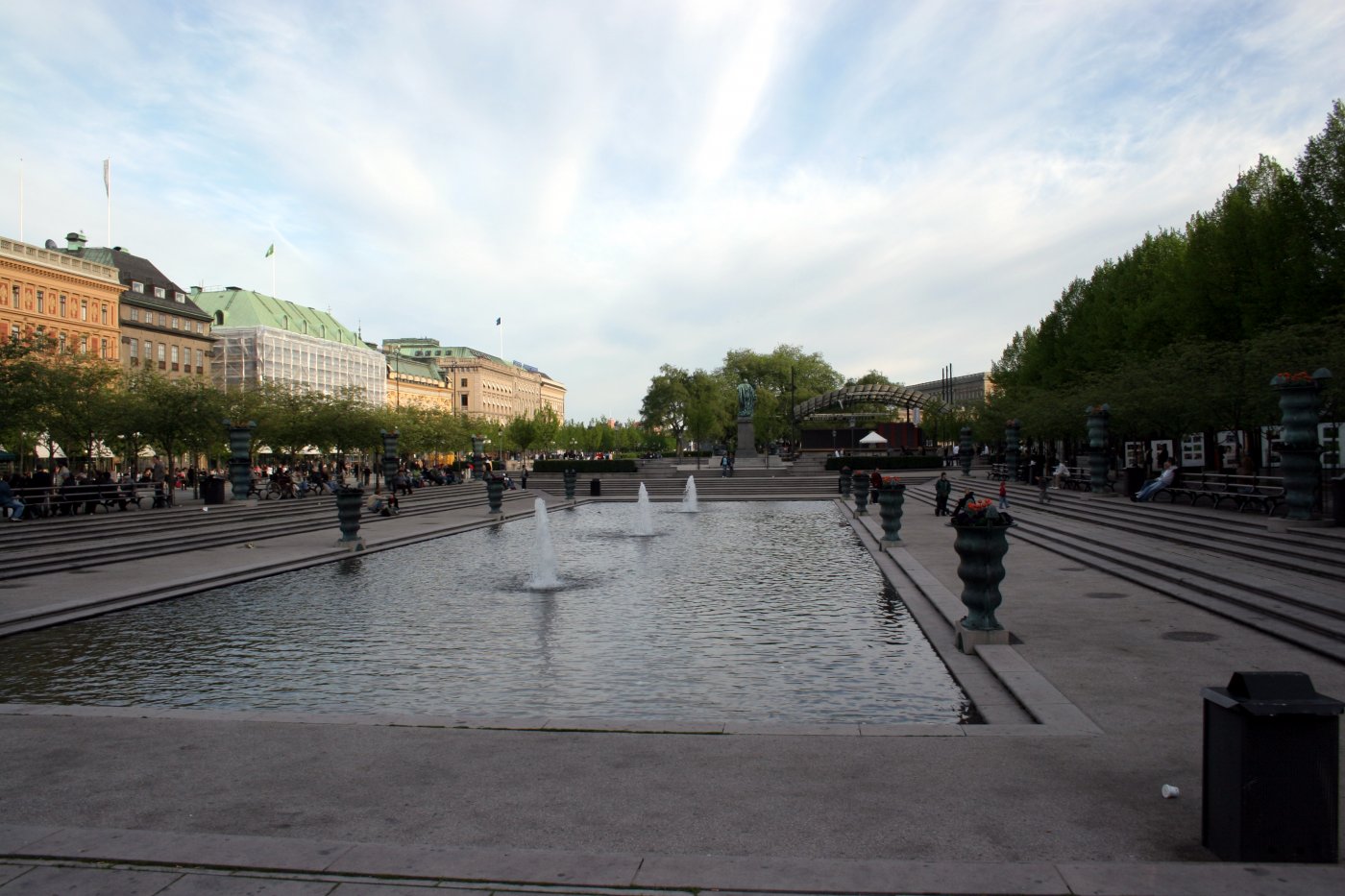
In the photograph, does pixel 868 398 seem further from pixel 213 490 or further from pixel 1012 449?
pixel 213 490

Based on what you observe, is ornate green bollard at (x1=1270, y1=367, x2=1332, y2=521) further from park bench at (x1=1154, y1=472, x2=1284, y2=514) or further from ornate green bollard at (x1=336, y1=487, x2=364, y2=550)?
ornate green bollard at (x1=336, y1=487, x2=364, y2=550)

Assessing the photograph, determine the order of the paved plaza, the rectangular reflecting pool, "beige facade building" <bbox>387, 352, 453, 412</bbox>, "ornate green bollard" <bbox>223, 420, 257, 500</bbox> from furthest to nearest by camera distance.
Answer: "beige facade building" <bbox>387, 352, 453, 412</bbox> → "ornate green bollard" <bbox>223, 420, 257, 500</bbox> → the rectangular reflecting pool → the paved plaza

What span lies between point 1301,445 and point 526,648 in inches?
574

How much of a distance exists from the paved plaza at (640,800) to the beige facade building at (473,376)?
13906 cm

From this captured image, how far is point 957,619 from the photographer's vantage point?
1064 cm

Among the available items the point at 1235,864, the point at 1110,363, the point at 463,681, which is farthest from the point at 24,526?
the point at 1110,363

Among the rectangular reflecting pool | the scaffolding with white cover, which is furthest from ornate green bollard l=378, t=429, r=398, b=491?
the scaffolding with white cover

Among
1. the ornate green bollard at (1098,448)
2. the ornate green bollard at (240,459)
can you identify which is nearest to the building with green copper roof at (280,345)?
the ornate green bollard at (240,459)

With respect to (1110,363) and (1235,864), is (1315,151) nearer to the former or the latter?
(1110,363)

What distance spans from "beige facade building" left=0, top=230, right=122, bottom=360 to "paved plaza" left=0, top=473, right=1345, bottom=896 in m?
61.3

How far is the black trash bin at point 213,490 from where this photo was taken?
29.6 meters

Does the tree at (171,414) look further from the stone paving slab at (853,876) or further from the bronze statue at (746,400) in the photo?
the bronze statue at (746,400)

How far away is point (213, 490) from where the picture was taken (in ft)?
97.7

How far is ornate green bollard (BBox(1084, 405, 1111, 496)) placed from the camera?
2767cm
